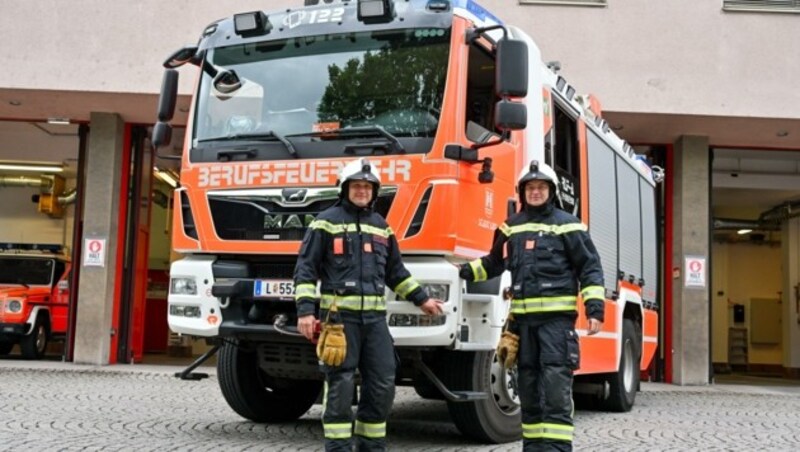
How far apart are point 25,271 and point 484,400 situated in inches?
A: 498

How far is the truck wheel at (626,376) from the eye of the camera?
30.3 feet

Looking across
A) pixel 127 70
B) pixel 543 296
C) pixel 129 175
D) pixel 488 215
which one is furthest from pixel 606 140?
pixel 129 175

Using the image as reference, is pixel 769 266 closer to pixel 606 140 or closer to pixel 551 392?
pixel 606 140

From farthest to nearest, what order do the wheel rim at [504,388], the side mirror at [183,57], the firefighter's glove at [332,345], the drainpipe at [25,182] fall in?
the drainpipe at [25,182], the side mirror at [183,57], the wheel rim at [504,388], the firefighter's glove at [332,345]

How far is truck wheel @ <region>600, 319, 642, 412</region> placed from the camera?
9.23 m

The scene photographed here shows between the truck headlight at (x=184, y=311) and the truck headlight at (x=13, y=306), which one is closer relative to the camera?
the truck headlight at (x=184, y=311)

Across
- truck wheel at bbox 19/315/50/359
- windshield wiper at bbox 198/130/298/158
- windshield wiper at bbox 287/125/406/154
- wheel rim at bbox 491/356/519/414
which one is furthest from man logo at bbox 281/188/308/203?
truck wheel at bbox 19/315/50/359

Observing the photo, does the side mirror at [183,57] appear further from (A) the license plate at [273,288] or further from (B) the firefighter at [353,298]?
(B) the firefighter at [353,298]

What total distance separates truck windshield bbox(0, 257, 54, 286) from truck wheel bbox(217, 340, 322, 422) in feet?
33.4

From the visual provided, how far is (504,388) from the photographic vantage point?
6.56m

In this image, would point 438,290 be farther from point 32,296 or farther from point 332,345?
point 32,296

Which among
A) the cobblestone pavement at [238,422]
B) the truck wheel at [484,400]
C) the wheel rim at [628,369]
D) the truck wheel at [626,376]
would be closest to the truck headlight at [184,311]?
the cobblestone pavement at [238,422]

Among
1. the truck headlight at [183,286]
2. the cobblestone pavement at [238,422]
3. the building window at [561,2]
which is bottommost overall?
the cobblestone pavement at [238,422]

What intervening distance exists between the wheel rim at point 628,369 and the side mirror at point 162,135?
5106mm
